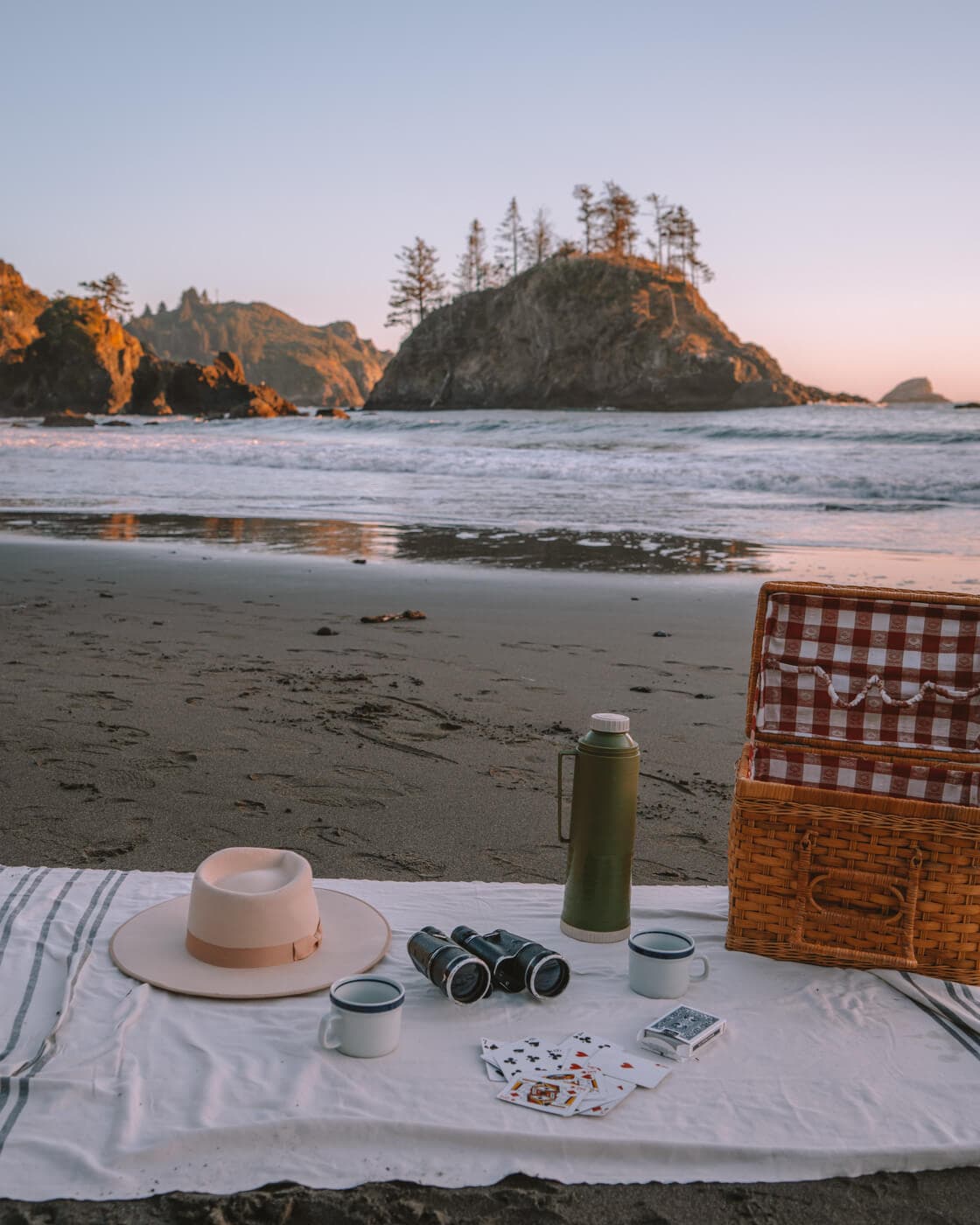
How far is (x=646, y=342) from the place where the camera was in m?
72.3

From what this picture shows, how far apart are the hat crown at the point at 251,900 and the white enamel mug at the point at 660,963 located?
738 millimetres

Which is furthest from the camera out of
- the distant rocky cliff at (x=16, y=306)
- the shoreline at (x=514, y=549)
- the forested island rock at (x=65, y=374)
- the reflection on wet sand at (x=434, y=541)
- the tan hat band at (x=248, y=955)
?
the distant rocky cliff at (x=16, y=306)

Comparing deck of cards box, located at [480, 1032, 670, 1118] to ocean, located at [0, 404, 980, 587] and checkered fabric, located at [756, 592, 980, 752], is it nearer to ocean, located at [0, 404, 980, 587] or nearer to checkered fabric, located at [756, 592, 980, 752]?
checkered fabric, located at [756, 592, 980, 752]

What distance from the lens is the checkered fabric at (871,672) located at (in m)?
2.65

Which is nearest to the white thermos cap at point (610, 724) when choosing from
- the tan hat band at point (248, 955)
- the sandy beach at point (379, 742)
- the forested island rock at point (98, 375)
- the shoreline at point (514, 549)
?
the tan hat band at point (248, 955)

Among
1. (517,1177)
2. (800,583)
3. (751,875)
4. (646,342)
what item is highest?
(646,342)

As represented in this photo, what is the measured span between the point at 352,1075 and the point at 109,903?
1.03 m

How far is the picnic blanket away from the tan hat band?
11cm

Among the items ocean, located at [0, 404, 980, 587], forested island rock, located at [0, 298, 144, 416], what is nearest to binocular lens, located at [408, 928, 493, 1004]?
ocean, located at [0, 404, 980, 587]

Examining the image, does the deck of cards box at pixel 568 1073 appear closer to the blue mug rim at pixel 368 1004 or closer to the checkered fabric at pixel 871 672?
the blue mug rim at pixel 368 1004

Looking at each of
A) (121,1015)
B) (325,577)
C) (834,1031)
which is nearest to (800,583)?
(834,1031)

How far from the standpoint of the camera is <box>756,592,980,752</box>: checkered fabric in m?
2.65

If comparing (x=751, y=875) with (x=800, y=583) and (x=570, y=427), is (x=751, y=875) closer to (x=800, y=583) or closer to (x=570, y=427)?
(x=800, y=583)

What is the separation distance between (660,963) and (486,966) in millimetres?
385
